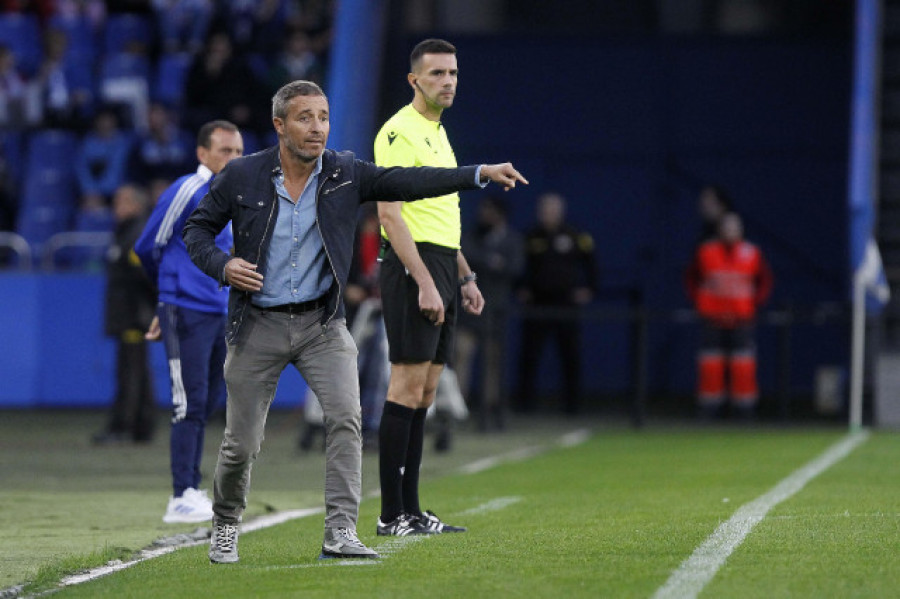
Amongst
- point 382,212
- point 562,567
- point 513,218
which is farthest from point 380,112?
point 562,567

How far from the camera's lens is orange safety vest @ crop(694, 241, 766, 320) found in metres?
17.8

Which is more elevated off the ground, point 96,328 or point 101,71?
point 101,71

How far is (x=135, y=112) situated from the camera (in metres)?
21.1

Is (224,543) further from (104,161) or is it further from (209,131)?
(104,161)

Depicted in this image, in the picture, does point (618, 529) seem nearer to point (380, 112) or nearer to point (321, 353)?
point (321, 353)

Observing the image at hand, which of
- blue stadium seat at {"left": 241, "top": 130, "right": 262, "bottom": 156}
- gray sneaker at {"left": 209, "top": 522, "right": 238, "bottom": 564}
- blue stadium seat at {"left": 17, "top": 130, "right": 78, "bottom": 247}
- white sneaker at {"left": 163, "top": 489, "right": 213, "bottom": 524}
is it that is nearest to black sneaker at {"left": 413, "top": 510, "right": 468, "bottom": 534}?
gray sneaker at {"left": 209, "top": 522, "right": 238, "bottom": 564}

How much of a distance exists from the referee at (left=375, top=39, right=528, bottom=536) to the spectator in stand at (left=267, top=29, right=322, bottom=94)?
12243mm

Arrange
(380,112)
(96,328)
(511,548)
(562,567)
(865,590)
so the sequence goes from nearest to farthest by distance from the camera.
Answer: (865,590) < (562,567) < (511,548) < (96,328) < (380,112)

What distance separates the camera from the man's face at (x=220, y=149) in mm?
9547

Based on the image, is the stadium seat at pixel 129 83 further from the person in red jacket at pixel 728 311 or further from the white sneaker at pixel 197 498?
the white sneaker at pixel 197 498

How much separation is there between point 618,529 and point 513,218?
46.5 ft

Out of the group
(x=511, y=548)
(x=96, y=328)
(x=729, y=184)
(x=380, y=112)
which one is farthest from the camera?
(x=729, y=184)

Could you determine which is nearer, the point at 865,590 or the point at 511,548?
the point at 865,590

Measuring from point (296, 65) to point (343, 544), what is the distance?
45.7 ft
